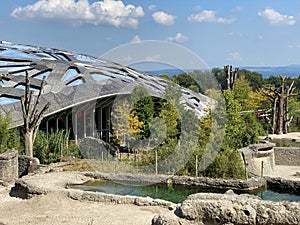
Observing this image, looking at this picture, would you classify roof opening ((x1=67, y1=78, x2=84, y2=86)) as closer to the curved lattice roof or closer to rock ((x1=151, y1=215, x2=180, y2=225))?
the curved lattice roof

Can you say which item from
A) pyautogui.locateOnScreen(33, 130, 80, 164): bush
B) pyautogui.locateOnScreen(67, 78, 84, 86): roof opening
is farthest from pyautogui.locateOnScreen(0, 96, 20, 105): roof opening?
pyautogui.locateOnScreen(67, 78, 84, 86): roof opening

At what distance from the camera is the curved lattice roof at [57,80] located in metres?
22.9

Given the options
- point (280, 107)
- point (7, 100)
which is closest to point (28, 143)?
point (7, 100)

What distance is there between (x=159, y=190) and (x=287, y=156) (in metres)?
10.3

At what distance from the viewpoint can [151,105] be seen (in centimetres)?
2614

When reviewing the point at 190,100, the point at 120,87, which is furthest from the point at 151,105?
the point at 190,100

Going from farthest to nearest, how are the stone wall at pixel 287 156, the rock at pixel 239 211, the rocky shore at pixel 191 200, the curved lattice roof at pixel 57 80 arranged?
the curved lattice roof at pixel 57 80, the stone wall at pixel 287 156, the rocky shore at pixel 191 200, the rock at pixel 239 211

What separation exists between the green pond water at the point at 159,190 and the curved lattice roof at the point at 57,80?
24.5 feet

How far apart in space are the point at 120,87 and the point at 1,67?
7376 millimetres

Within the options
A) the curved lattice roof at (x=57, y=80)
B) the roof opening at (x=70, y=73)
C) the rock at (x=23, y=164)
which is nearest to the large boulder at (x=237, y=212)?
the rock at (x=23, y=164)

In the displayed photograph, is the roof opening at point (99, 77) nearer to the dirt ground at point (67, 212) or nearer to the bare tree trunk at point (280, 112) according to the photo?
the bare tree trunk at point (280, 112)

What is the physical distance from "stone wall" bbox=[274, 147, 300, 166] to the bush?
33.4 feet

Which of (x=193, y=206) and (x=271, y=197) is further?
(x=271, y=197)

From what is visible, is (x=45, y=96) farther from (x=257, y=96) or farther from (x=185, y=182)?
(x=257, y=96)
